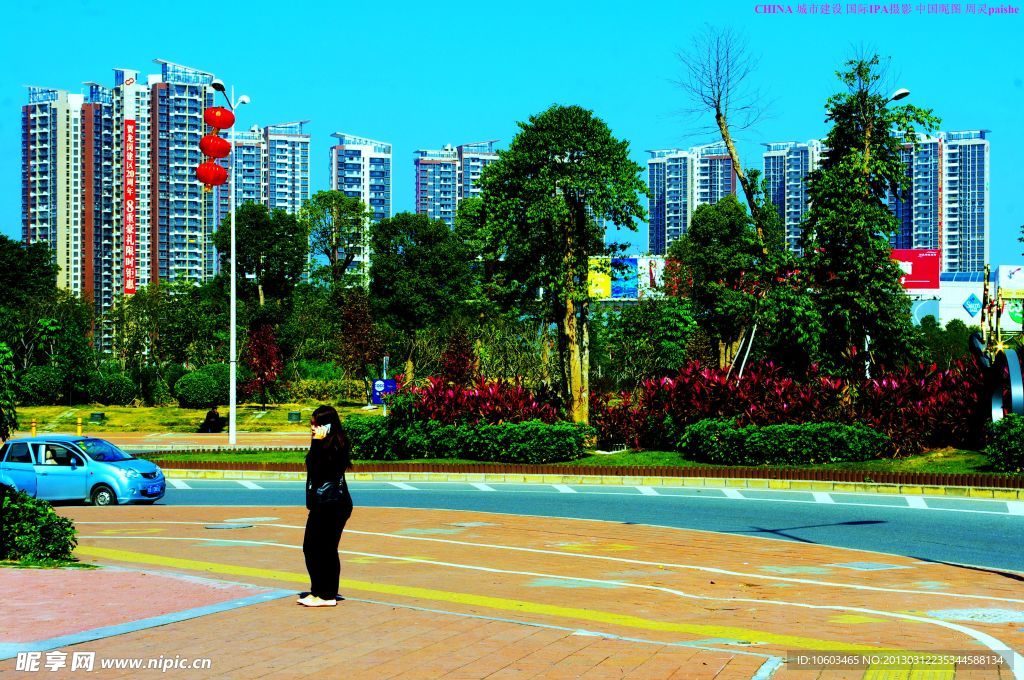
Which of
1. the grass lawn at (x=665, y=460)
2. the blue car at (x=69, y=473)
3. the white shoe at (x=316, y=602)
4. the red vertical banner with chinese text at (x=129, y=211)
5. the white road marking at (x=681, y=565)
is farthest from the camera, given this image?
the red vertical banner with chinese text at (x=129, y=211)

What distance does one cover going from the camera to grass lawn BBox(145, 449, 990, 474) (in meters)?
23.5

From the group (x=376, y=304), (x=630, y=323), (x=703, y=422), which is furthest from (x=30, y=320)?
(x=703, y=422)

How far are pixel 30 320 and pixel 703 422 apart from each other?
48.2 meters

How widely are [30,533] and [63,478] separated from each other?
9906 millimetres

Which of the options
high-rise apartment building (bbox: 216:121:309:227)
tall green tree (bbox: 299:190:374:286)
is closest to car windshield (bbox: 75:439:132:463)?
tall green tree (bbox: 299:190:374:286)

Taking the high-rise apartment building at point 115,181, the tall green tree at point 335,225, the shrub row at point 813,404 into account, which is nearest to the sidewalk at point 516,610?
the shrub row at point 813,404

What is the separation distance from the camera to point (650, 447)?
29.6 m

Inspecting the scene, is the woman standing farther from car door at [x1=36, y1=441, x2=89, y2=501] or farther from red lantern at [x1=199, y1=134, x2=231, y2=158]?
red lantern at [x1=199, y1=134, x2=231, y2=158]

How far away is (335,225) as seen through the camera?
75.0 metres

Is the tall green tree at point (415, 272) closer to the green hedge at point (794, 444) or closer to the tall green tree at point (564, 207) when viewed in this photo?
the tall green tree at point (564, 207)

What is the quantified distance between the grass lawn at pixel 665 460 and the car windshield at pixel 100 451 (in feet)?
26.6

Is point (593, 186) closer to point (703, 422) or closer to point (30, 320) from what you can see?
point (703, 422)

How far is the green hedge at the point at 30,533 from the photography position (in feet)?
38.3

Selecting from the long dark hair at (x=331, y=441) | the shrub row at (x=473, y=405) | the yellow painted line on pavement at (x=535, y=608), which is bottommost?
the yellow painted line on pavement at (x=535, y=608)
